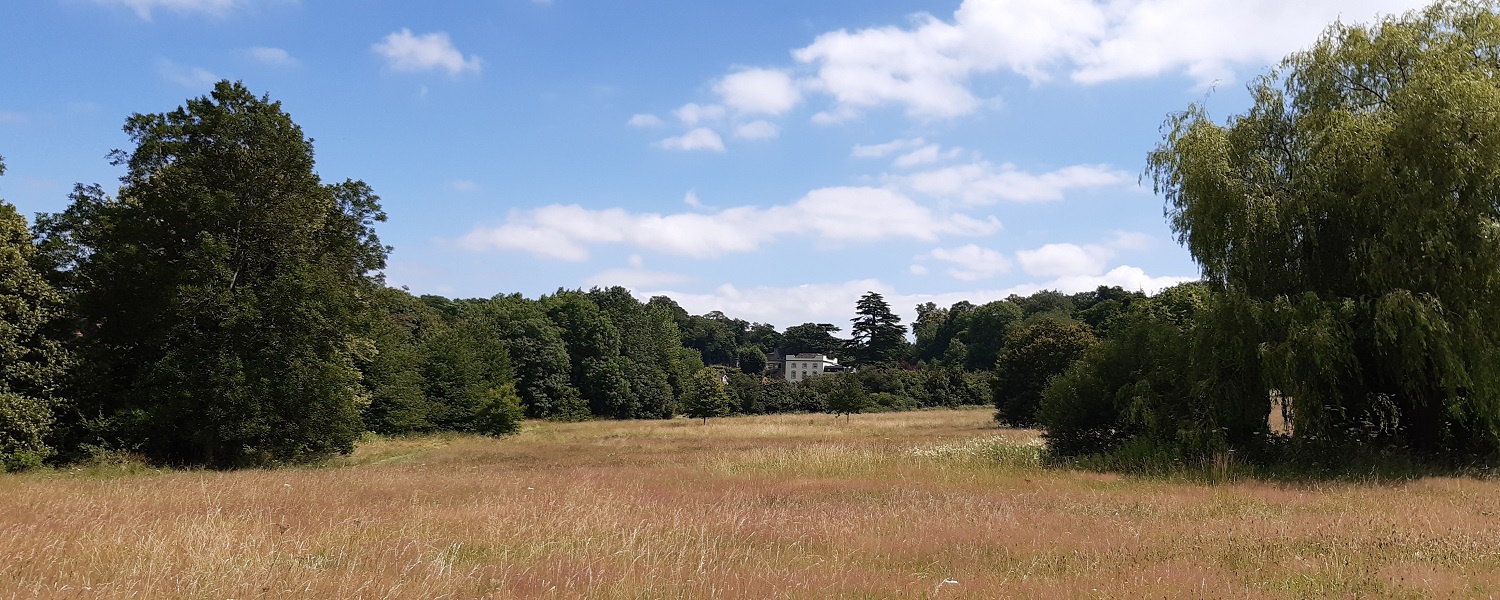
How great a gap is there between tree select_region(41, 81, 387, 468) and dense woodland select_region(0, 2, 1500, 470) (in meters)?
0.07

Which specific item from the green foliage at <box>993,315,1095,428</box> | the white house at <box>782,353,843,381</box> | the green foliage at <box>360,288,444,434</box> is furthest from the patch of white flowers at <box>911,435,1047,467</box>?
the white house at <box>782,353,843,381</box>

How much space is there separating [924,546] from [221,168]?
22933mm

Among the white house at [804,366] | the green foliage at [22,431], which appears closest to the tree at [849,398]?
the green foliage at [22,431]

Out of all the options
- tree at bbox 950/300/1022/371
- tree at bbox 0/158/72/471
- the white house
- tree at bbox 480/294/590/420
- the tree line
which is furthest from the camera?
the white house

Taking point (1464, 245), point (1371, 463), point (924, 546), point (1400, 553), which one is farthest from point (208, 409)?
point (1464, 245)

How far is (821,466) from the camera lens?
19312 mm

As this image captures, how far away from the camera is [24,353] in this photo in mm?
18203

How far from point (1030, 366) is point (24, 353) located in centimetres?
3894

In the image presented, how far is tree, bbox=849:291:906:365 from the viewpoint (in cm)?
13098

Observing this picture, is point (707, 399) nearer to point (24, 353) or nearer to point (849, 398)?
point (849, 398)

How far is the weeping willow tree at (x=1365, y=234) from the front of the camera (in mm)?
14727

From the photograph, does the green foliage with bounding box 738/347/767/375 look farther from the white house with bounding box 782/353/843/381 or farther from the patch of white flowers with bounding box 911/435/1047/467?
the patch of white flowers with bounding box 911/435/1047/467

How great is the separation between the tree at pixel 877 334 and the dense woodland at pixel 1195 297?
10646cm

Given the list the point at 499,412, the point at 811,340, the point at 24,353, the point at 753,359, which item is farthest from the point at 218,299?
the point at 811,340
